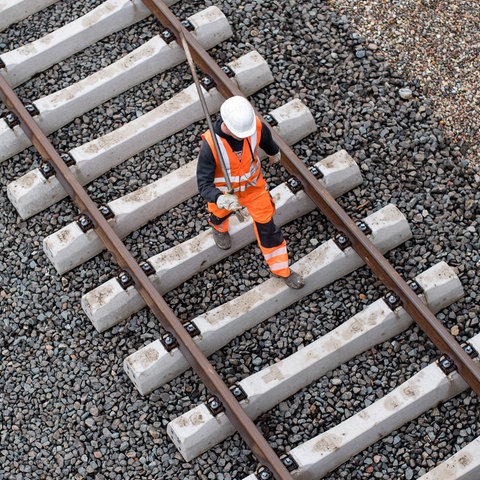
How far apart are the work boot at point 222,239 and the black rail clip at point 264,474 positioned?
1.81m

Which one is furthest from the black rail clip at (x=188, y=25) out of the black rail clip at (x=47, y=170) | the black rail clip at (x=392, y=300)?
the black rail clip at (x=392, y=300)

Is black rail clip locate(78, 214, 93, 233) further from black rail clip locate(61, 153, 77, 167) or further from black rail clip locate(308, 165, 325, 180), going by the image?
black rail clip locate(308, 165, 325, 180)

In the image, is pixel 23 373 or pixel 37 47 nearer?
pixel 23 373

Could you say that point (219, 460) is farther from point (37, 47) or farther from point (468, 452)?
point (37, 47)

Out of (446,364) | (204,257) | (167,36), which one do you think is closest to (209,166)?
(204,257)

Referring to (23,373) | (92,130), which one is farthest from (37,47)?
(23,373)

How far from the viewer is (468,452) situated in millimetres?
7328

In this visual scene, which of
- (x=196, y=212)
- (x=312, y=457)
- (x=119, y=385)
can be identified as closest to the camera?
(x=312, y=457)

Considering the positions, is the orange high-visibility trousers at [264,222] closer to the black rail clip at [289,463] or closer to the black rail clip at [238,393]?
the black rail clip at [238,393]

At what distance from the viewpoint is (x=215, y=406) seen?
293 inches

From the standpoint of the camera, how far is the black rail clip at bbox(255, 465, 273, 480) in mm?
7219

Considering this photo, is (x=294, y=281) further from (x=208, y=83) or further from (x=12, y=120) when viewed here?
(x=12, y=120)

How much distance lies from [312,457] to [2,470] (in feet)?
7.53

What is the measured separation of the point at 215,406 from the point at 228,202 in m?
1.49
